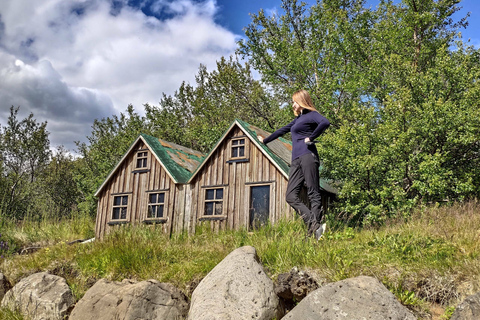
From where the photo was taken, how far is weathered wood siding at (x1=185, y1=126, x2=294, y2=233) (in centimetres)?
1157

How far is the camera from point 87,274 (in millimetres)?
7625

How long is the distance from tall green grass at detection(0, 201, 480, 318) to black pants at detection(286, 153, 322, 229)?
0.39m

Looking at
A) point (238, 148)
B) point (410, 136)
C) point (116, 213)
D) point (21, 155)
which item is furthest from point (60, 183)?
point (410, 136)

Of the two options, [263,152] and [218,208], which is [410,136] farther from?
[218,208]

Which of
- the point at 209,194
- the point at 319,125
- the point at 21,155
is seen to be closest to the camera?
the point at 319,125

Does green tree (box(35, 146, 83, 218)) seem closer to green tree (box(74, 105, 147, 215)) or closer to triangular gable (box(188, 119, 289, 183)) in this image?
green tree (box(74, 105, 147, 215))

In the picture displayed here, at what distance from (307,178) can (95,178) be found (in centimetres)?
2139

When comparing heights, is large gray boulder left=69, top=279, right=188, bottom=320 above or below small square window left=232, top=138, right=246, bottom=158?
below

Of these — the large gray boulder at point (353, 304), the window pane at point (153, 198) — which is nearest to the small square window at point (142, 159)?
the window pane at point (153, 198)

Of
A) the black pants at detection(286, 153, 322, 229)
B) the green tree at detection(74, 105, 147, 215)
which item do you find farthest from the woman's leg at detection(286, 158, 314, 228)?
the green tree at detection(74, 105, 147, 215)

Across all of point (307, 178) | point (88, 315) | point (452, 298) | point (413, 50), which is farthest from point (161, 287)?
point (413, 50)

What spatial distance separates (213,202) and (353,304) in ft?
28.2

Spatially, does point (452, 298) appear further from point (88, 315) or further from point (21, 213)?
point (21, 213)

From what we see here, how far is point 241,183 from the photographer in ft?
40.2
